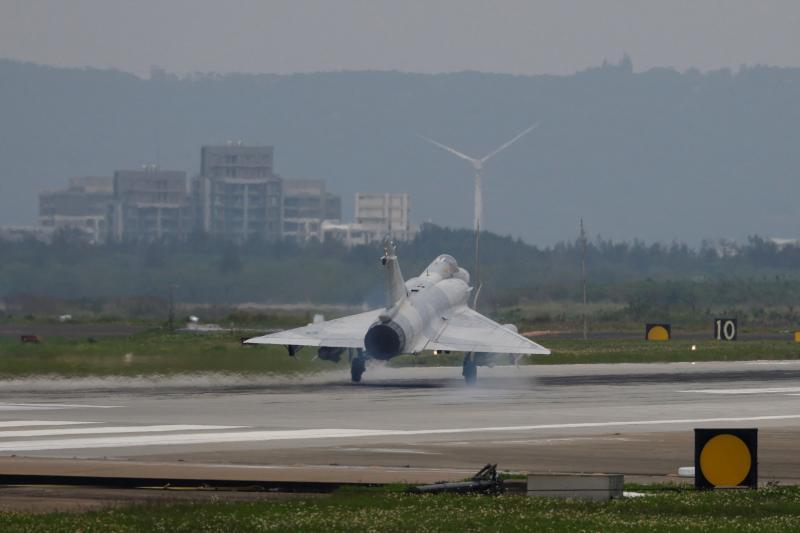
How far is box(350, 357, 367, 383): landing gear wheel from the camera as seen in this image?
5888 centimetres

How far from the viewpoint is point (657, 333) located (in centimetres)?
8775

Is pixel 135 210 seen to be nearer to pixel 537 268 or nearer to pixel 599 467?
pixel 537 268

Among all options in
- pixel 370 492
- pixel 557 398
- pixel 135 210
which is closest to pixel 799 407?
pixel 557 398

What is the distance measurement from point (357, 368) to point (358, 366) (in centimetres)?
10

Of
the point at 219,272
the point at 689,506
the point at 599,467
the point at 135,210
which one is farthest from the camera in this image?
the point at 135,210

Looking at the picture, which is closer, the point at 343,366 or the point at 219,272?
the point at 343,366

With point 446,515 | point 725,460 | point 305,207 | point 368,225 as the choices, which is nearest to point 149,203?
point 305,207

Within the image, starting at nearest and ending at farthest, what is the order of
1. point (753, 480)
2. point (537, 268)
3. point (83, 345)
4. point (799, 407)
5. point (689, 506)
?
point (689, 506) < point (753, 480) < point (799, 407) < point (83, 345) < point (537, 268)

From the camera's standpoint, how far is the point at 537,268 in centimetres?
12700

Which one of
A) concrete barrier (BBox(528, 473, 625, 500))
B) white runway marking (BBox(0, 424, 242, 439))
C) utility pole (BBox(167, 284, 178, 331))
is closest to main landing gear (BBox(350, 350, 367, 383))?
white runway marking (BBox(0, 424, 242, 439))

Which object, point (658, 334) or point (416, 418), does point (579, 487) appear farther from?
point (658, 334)

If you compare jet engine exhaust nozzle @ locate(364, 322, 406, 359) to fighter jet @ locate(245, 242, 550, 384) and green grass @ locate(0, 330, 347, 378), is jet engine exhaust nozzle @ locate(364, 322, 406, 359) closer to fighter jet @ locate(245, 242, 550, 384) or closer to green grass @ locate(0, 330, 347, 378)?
fighter jet @ locate(245, 242, 550, 384)

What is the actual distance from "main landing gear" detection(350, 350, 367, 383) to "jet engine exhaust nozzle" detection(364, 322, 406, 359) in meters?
2.23

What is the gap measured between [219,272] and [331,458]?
7714 centimetres
